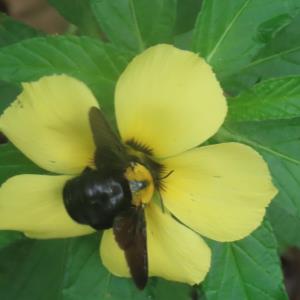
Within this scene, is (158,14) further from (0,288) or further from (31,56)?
(0,288)

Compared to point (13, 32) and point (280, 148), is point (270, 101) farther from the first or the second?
point (13, 32)

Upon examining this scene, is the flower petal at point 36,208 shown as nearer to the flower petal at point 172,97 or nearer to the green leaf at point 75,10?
the flower petal at point 172,97

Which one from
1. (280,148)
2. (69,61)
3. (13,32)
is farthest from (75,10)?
(280,148)

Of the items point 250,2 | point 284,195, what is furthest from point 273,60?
point 284,195

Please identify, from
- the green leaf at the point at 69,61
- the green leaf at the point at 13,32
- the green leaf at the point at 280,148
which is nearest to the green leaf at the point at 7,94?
the green leaf at the point at 13,32

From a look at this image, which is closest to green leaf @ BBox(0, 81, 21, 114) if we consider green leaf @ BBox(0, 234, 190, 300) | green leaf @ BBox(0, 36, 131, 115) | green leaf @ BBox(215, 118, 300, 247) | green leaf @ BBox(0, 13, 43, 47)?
green leaf @ BBox(0, 13, 43, 47)

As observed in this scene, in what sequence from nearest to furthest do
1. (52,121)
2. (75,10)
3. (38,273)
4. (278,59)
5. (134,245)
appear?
1. (134,245)
2. (52,121)
3. (278,59)
4. (75,10)
5. (38,273)
